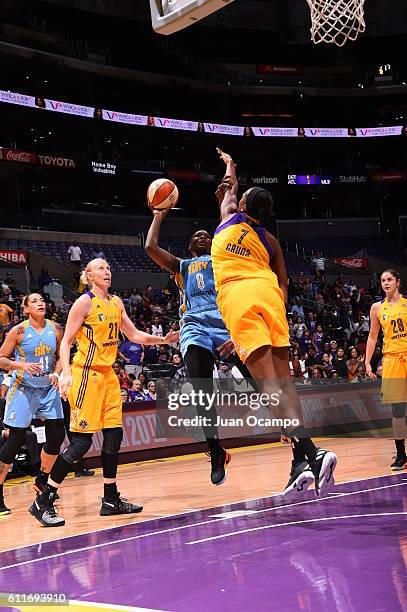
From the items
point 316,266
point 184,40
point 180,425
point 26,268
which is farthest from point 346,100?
point 180,425

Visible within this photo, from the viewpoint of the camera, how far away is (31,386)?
8.20 metres

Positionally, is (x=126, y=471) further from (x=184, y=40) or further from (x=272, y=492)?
(x=184, y=40)

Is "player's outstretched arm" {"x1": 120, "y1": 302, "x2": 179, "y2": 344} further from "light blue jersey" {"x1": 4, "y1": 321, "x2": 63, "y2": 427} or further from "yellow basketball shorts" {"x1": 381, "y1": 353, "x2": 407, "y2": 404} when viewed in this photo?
"yellow basketball shorts" {"x1": 381, "y1": 353, "x2": 407, "y2": 404}

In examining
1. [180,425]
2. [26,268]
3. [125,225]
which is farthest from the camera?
[125,225]

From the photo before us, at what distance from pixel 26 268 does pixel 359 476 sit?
58.3 feet

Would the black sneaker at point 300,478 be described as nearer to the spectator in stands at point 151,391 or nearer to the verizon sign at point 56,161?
the spectator in stands at point 151,391

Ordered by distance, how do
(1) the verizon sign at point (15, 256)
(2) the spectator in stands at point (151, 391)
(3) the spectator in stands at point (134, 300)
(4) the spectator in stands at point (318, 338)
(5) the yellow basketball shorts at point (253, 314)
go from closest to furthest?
(5) the yellow basketball shorts at point (253, 314) < (2) the spectator in stands at point (151, 391) < (4) the spectator in stands at point (318, 338) < (3) the spectator in stands at point (134, 300) < (1) the verizon sign at point (15, 256)

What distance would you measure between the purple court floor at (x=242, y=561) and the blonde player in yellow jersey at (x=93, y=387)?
83cm

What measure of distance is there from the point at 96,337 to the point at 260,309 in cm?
227

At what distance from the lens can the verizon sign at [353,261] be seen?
112ft

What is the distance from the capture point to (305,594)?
4148mm

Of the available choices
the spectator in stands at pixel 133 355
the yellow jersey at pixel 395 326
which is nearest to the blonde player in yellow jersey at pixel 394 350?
the yellow jersey at pixel 395 326

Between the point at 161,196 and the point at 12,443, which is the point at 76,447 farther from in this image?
the point at 161,196

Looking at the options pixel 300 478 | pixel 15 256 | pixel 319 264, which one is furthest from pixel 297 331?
pixel 300 478
